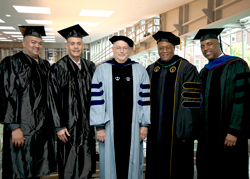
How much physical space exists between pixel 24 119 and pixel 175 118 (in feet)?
5.53

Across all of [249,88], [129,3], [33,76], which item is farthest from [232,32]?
[33,76]

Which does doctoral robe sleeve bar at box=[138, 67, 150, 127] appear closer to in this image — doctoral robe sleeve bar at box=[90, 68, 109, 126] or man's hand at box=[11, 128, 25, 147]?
doctoral robe sleeve bar at box=[90, 68, 109, 126]

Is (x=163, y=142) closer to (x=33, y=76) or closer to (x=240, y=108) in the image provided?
(x=240, y=108)

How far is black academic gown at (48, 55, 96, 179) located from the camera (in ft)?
7.93

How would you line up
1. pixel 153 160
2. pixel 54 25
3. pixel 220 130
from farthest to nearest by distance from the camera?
pixel 54 25, pixel 153 160, pixel 220 130

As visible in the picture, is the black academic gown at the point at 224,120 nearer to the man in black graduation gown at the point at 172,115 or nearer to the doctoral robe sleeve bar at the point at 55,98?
the man in black graduation gown at the point at 172,115

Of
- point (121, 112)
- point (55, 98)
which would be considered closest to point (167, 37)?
point (121, 112)

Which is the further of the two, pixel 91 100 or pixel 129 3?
pixel 129 3

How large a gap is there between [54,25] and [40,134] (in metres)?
11.6

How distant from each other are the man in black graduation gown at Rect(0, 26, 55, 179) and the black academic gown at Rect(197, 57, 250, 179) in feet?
5.98

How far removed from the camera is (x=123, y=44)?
7.88ft

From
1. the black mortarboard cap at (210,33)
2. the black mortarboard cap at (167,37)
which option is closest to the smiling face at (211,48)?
the black mortarboard cap at (210,33)

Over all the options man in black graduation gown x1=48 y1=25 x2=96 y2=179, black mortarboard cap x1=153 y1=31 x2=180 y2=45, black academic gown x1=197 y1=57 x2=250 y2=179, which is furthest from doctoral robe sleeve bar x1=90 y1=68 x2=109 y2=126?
black academic gown x1=197 y1=57 x2=250 y2=179

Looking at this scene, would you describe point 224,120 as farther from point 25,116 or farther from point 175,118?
point 25,116
